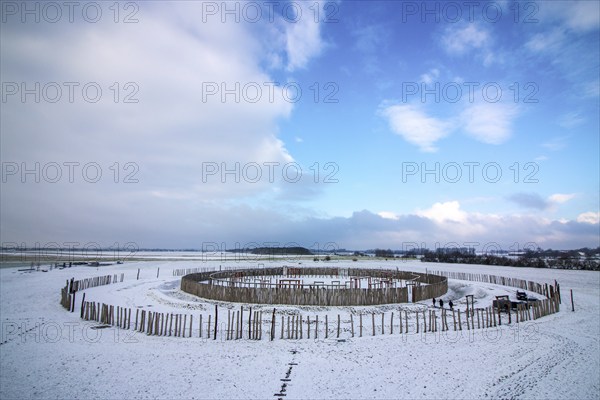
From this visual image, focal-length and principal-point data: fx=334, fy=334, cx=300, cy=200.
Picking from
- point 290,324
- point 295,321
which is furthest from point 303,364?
point 295,321

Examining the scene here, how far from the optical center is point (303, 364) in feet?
41.3

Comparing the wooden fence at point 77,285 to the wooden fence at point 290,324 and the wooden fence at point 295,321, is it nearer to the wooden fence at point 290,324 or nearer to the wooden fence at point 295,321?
the wooden fence at point 295,321

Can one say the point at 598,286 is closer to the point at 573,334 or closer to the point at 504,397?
the point at 573,334

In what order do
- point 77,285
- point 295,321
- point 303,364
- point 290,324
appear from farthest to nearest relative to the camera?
1. point 77,285
2. point 295,321
3. point 290,324
4. point 303,364

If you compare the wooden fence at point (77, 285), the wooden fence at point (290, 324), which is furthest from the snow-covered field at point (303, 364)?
the wooden fence at point (77, 285)

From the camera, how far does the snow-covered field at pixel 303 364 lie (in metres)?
10.5

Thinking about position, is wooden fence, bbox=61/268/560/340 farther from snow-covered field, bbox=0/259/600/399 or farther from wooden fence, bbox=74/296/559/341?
snow-covered field, bbox=0/259/600/399

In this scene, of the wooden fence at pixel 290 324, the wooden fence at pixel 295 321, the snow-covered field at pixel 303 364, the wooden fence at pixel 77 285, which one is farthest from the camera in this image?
the wooden fence at pixel 77 285

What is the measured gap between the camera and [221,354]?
13.6 m

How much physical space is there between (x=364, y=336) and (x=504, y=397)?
7.14 metres

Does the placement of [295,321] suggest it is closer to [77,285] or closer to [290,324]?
[290,324]

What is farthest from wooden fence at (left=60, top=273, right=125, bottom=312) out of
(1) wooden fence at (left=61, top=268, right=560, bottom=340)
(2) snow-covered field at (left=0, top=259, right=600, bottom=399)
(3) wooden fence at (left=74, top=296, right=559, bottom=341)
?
(2) snow-covered field at (left=0, top=259, right=600, bottom=399)

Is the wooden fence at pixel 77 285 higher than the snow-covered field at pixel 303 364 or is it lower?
lower

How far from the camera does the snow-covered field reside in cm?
1049
